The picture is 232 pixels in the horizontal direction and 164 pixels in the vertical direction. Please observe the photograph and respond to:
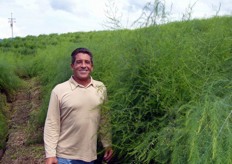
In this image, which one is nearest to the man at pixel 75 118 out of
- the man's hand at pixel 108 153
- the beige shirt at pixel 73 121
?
the beige shirt at pixel 73 121

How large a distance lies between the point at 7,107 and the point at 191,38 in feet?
18.8

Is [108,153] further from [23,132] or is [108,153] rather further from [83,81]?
[23,132]

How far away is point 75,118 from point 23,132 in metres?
4.11

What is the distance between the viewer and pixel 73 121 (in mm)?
2887

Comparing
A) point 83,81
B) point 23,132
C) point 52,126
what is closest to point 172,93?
point 83,81

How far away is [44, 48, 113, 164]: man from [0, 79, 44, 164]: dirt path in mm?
2413

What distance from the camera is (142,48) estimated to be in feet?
10.3

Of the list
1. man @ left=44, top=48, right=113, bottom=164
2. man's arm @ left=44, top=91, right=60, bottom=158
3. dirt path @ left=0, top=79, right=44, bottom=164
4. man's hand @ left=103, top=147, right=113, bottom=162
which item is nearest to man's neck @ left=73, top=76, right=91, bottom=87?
man @ left=44, top=48, right=113, bottom=164

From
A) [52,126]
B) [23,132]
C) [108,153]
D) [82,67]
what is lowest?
[23,132]

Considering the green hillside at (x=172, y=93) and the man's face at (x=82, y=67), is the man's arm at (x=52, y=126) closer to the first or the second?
the man's face at (x=82, y=67)

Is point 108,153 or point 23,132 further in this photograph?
point 23,132

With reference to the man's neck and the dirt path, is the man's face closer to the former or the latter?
the man's neck

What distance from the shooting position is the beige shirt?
2873 millimetres

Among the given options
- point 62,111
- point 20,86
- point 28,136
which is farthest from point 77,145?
point 20,86
